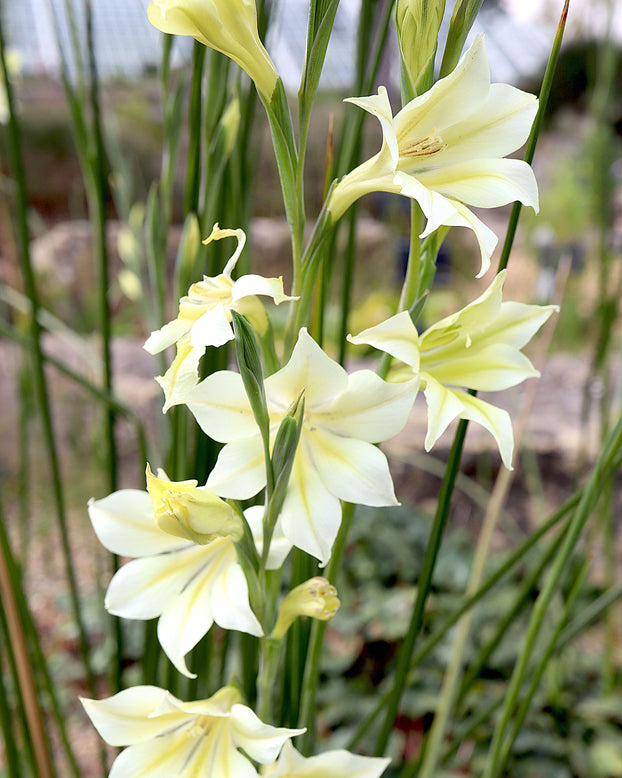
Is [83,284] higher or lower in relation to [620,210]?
lower

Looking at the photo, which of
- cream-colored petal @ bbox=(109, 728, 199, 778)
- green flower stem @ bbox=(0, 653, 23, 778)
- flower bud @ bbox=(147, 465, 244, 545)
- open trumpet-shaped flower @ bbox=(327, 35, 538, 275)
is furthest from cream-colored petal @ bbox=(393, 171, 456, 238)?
green flower stem @ bbox=(0, 653, 23, 778)

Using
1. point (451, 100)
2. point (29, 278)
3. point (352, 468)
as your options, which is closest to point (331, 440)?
point (352, 468)

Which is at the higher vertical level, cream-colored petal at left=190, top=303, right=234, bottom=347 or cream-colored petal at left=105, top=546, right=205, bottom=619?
cream-colored petal at left=190, top=303, right=234, bottom=347

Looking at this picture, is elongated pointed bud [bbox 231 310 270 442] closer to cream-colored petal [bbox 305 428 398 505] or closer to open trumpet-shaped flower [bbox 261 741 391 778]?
cream-colored petal [bbox 305 428 398 505]

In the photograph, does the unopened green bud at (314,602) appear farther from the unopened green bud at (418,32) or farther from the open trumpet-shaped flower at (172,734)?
the unopened green bud at (418,32)

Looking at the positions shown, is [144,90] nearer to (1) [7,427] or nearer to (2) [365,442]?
(1) [7,427]

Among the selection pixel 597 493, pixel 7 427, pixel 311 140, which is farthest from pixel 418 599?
pixel 311 140
